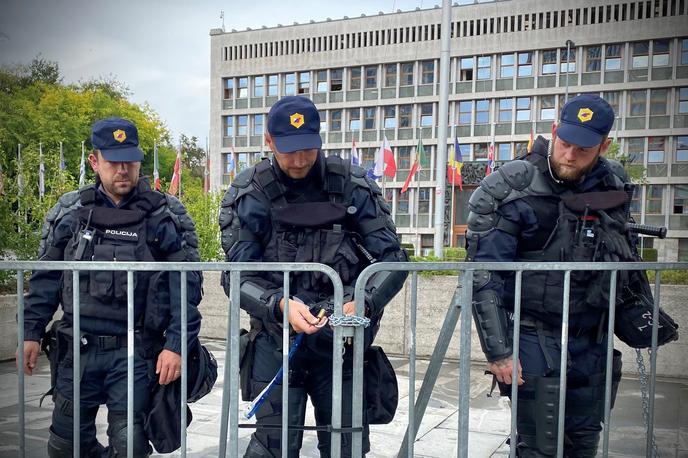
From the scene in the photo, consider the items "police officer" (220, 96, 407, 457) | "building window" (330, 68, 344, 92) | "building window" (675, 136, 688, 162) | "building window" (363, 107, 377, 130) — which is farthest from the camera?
"building window" (330, 68, 344, 92)

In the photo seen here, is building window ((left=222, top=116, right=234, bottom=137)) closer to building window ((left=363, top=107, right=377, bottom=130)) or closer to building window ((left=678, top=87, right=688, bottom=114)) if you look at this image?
building window ((left=363, top=107, right=377, bottom=130))

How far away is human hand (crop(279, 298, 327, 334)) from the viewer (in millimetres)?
2744

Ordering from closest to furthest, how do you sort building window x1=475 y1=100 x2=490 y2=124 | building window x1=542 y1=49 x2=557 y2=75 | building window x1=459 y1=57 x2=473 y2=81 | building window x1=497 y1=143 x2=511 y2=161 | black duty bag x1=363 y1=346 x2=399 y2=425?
black duty bag x1=363 y1=346 x2=399 y2=425, building window x1=542 y1=49 x2=557 y2=75, building window x1=497 y1=143 x2=511 y2=161, building window x1=475 y1=100 x2=490 y2=124, building window x1=459 y1=57 x2=473 y2=81

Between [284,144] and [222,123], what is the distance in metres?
51.2

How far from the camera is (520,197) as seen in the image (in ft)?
10.7

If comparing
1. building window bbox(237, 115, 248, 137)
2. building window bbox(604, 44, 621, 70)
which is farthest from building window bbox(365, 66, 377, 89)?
building window bbox(604, 44, 621, 70)

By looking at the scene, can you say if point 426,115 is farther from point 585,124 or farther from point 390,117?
point 585,124

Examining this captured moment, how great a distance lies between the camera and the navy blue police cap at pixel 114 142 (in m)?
3.65

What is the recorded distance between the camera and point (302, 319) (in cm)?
277

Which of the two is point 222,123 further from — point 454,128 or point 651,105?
point 651,105

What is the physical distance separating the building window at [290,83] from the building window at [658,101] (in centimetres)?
2551

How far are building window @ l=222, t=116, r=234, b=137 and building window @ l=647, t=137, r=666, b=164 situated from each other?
3081 cm

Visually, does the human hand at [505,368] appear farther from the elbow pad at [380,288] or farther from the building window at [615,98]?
the building window at [615,98]

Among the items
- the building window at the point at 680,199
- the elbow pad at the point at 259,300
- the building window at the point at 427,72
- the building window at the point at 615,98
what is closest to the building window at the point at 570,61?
the building window at the point at 615,98
